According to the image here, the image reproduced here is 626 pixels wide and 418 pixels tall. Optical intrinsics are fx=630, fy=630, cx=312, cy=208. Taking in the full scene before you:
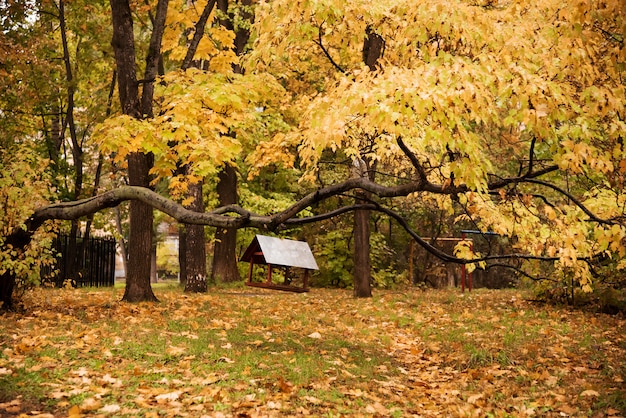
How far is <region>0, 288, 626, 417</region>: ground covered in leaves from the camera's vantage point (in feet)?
19.6

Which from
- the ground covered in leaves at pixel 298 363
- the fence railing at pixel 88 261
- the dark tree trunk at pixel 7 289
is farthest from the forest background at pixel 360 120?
the ground covered in leaves at pixel 298 363

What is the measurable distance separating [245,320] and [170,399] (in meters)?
5.02

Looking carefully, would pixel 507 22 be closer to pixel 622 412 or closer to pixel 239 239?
pixel 622 412

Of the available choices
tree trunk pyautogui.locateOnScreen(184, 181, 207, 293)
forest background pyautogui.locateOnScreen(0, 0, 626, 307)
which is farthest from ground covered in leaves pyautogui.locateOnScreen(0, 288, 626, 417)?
tree trunk pyautogui.locateOnScreen(184, 181, 207, 293)

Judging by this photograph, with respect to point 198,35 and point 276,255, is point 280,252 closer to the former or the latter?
point 276,255

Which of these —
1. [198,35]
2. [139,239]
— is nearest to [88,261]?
[139,239]

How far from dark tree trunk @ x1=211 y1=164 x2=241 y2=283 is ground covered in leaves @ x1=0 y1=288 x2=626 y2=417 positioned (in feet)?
27.0

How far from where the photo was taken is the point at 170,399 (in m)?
5.92

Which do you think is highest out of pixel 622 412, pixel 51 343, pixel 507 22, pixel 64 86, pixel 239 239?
pixel 64 86

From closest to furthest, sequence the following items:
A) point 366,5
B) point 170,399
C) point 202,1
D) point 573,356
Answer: point 170,399, point 573,356, point 366,5, point 202,1

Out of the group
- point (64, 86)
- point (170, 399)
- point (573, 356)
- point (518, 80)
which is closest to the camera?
point (170, 399)

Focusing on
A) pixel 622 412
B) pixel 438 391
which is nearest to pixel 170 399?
pixel 438 391

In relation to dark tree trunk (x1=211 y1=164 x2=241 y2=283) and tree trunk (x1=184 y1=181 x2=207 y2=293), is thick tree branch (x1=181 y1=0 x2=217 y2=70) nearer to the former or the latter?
tree trunk (x1=184 y1=181 x2=207 y2=293)

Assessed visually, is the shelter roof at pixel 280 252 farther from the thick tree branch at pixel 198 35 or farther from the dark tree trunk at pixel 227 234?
the thick tree branch at pixel 198 35
